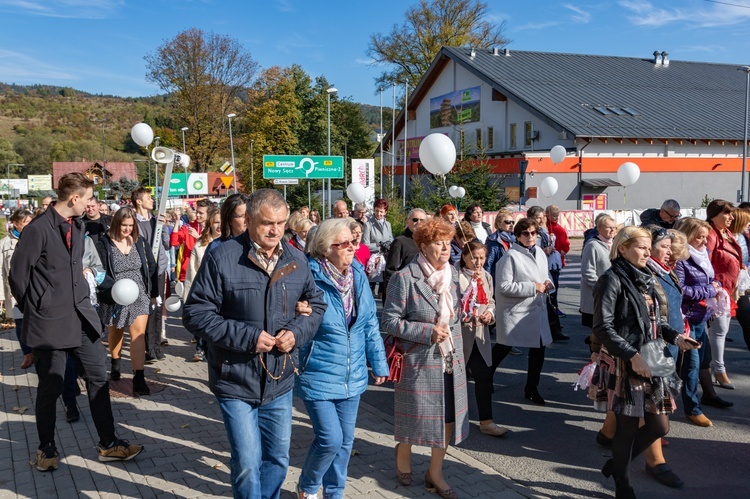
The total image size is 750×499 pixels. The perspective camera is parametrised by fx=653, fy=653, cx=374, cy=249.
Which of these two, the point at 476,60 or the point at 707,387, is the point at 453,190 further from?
the point at 476,60

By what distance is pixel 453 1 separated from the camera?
5075 cm

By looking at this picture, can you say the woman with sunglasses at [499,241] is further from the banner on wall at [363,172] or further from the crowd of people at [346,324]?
the banner on wall at [363,172]

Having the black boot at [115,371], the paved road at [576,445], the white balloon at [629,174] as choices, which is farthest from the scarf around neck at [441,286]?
the white balloon at [629,174]

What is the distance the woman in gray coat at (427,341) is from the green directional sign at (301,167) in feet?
68.3

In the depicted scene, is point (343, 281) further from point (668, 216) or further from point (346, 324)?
point (668, 216)

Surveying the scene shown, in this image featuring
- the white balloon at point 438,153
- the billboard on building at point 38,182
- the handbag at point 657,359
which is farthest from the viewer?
the billboard on building at point 38,182

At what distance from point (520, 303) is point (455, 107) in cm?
3582

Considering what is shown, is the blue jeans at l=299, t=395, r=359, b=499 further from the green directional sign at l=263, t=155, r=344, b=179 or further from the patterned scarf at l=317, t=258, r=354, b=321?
the green directional sign at l=263, t=155, r=344, b=179

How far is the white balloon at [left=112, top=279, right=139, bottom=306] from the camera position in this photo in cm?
566

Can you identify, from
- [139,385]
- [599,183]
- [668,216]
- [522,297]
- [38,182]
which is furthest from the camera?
[38,182]

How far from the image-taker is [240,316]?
3227mm

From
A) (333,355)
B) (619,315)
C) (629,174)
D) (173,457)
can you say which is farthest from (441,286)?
(629,174)

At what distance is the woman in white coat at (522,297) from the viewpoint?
582 centimetres

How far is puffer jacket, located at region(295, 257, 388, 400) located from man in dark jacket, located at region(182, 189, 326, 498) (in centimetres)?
30
